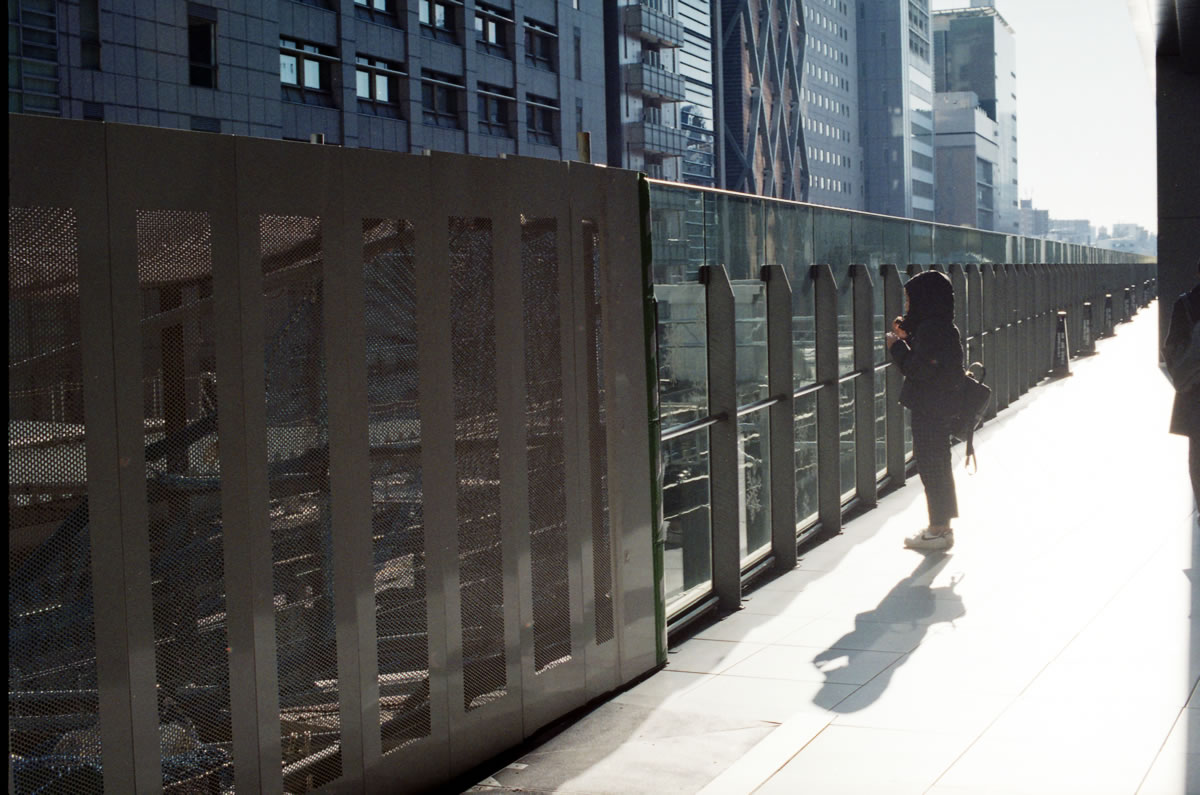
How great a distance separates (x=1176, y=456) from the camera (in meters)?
13.4

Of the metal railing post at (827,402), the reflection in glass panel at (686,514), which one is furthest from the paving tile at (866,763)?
the metal railing post at (827,402)

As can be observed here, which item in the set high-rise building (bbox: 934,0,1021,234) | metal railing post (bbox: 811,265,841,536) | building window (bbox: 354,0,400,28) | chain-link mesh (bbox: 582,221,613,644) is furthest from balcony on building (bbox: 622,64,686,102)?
high-rise building (bbox: 934,0,1021,234)

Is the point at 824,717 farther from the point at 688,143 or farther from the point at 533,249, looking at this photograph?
the point at 688,143

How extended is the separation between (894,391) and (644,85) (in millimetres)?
67796

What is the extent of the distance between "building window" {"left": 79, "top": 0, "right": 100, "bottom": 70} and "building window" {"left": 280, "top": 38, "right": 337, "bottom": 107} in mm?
8446

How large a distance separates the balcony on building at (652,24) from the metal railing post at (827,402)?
69862 mm

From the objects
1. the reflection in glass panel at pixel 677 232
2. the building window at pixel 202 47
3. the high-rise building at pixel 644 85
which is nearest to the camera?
the reflection in glass panel at pixel 677 232

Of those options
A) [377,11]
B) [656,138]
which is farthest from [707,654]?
[656,138]

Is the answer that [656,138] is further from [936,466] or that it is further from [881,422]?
[936,466]

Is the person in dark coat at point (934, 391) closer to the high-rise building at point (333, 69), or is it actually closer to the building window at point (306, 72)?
the high-rise building at point (333, 69)

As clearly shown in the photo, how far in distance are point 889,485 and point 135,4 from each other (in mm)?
29236

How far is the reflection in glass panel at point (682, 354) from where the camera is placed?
6977 mm

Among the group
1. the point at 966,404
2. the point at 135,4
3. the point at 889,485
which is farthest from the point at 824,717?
the point at 135,4

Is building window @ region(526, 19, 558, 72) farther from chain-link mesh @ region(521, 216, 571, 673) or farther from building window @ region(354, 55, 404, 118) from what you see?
chain-link mesh @ region(521, 216, 571, 673)
